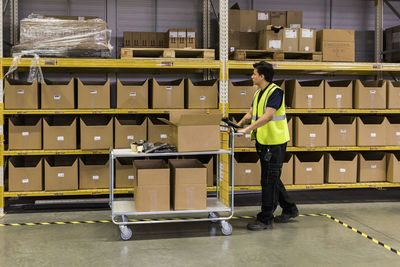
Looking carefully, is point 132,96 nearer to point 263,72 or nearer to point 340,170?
point 263,72

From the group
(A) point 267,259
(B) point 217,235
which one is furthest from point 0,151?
(A) point 267,259

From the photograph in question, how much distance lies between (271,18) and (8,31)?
4.44 m

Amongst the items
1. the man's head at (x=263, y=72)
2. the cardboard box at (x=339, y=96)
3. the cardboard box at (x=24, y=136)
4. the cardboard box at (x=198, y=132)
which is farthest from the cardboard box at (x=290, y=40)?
the cardboard box at (x=24, y=136)

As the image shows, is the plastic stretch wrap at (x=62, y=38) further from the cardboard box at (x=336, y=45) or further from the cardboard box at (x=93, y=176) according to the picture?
the cardboard box at (x=336, y=45)

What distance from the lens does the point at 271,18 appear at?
6.96 m

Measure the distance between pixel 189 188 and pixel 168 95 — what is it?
1.72m

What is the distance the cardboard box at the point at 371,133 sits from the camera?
659 centimetres

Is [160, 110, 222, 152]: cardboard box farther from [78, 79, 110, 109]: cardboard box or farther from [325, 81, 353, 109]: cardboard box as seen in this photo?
[325, 81, 353, 109]: cardboard box

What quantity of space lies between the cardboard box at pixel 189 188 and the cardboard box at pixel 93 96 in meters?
1.73

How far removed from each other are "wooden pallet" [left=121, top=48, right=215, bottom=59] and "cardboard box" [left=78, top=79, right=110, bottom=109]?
53 centimetres

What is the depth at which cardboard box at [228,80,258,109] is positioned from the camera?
6.36m

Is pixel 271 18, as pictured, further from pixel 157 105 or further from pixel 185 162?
pixel 185 162

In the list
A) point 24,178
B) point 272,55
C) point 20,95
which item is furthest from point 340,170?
point 20,95

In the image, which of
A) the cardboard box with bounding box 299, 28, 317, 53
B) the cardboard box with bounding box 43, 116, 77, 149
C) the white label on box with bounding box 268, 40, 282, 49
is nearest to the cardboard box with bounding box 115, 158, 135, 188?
the cardboard box with bounding box 43, 116, 77, 149
